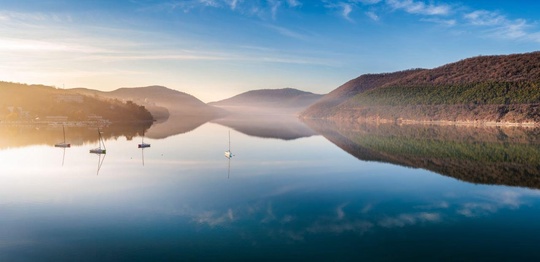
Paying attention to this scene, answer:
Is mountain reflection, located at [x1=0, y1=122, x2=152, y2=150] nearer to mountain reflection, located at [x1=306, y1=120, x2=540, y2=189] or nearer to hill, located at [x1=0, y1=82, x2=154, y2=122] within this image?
mountain reflection, located at [x1=306, y1=120, x2=540, y2=189]

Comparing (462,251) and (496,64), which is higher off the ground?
(496,64)

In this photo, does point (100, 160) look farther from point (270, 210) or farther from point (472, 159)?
point (472, 159)

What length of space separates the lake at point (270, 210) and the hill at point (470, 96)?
94.3m

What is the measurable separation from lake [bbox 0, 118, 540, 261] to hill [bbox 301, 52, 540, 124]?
9428cm

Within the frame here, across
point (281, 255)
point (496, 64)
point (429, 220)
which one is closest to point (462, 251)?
point (429, 220)

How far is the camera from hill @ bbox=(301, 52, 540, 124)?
130500 millimetres

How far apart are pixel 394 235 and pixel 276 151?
40141mm

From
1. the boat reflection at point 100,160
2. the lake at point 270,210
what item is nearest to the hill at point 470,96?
the lake at point 270,210

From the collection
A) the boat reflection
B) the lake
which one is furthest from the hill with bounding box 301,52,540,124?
the boat reflection

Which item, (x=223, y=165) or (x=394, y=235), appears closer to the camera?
(x=394, y=235)

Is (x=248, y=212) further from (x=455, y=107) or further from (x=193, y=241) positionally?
(x=455, y=107)

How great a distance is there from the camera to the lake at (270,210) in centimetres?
1745

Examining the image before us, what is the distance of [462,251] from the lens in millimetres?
17453

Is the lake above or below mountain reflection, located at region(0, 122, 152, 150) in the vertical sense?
below
